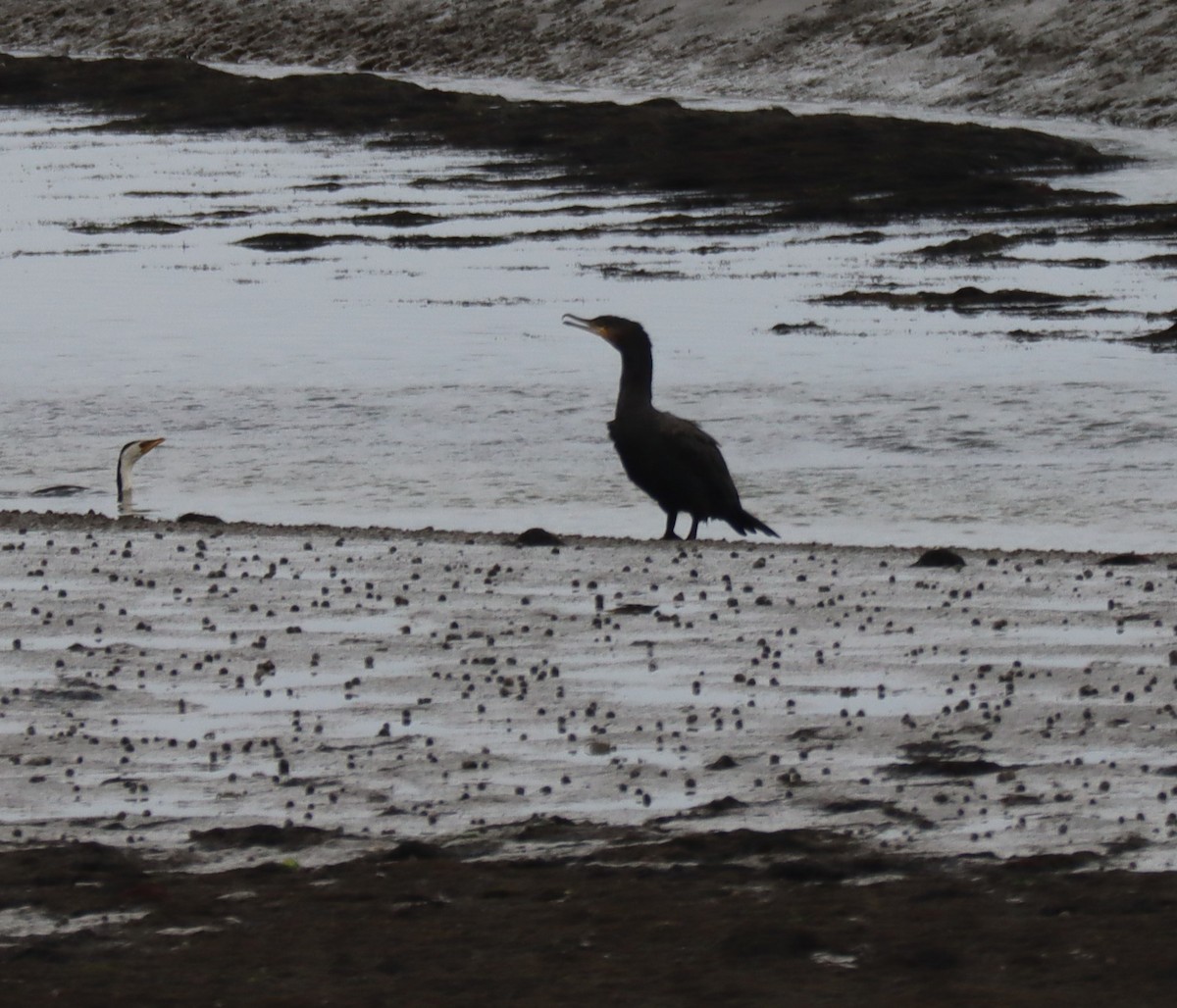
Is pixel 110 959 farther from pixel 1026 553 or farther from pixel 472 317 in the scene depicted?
pixel 472 317

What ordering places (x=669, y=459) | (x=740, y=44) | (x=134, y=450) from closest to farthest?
1. (x=669, y=459)
2. (x=134, y=450)
3. (x=740, y=44)

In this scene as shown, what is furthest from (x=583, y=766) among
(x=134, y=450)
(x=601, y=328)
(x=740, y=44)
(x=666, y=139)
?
(x=740, y=44)

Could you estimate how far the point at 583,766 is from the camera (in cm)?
733

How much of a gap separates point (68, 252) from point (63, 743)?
66.8 ft

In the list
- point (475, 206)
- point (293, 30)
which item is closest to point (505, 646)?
point (475, 206)

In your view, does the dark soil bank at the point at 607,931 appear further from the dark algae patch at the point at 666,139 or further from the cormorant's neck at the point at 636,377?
the dark algae patch at the point at 666,139

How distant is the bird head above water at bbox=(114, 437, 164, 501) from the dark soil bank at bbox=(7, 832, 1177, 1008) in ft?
26.9

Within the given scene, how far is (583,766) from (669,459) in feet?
17.1

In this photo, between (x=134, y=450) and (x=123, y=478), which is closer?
(x=123, y=478)

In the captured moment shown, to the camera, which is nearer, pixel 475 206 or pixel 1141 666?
pixel 1141 666

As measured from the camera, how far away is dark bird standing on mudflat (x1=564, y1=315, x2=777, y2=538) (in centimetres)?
1244

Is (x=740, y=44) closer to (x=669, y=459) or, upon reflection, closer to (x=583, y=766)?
(x=669, y=459)

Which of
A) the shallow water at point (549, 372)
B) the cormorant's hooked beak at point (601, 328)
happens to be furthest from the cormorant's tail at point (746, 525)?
the cormorant's hooked beak at point (601, 328)

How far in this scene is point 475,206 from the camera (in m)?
30.7
